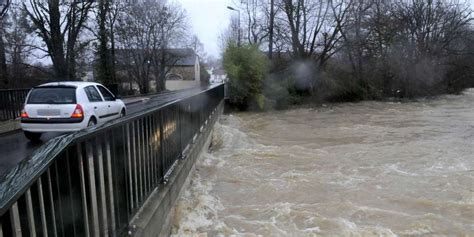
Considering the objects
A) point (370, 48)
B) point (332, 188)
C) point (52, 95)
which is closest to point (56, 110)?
point (52, 95)

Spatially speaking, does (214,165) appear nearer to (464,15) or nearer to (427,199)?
(427,199)

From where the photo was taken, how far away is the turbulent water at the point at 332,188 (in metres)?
4.93

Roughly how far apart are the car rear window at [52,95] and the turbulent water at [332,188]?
3576 millimetres

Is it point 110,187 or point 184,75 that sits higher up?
point 184,75

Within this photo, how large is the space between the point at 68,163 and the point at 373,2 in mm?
31726

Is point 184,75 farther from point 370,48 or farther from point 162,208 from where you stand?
point 162,208

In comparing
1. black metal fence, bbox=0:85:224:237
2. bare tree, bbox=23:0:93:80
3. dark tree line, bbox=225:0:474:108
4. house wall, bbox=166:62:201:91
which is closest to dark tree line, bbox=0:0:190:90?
bare tree, bbox=23:0:93:80

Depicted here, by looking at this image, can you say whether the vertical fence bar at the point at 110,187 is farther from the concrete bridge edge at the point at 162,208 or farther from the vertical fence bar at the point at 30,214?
the vertical fence bar at the point at 30,214

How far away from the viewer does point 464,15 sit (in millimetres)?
32219

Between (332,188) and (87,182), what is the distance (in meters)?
5.07

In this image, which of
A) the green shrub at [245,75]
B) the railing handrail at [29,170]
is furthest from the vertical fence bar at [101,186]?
the green shrub at [245,75]

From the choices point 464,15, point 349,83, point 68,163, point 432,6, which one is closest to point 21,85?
point 349,83

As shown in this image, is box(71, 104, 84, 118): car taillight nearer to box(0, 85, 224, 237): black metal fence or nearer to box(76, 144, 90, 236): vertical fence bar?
box(0, 85, 224, 237): black metal fence

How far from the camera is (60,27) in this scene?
976 inches
